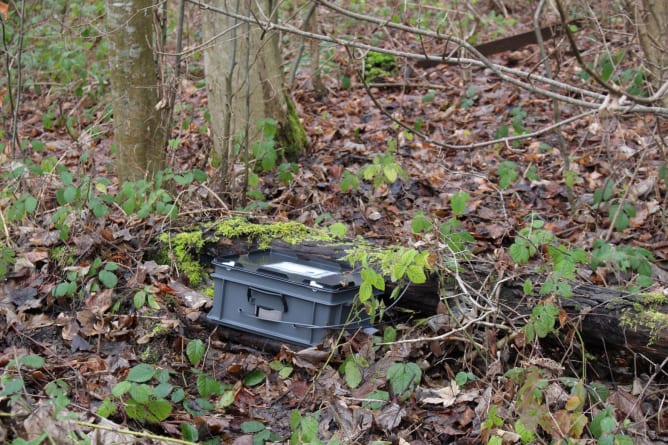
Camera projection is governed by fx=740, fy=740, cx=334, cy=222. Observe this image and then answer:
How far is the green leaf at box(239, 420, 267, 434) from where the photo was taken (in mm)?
3375

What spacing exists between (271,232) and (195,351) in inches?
39.6

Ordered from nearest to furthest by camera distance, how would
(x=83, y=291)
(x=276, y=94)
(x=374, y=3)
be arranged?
(x=83, y=291) → (x=276, y=94) → (x=374, y=3)

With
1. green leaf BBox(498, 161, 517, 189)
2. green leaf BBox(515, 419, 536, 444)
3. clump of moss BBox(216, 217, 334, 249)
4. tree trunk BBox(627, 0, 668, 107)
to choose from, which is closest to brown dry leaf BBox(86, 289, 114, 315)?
clump of moss BBox(216, 217, 334, 249)

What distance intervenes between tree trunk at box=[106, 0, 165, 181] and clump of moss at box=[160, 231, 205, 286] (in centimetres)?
69

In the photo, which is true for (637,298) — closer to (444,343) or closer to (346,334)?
(444,343)

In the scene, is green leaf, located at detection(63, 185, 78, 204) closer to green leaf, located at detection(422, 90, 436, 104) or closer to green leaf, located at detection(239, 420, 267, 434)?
green leaf, located at detection(239, 420, 267, 434)

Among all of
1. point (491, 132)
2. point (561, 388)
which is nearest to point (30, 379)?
point (561, 388)

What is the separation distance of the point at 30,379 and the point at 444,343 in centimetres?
198

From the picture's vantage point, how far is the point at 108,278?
→ 13.6 feet

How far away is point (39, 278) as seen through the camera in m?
4.48

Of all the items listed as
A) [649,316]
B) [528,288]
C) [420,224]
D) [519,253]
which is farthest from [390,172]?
[649,316]

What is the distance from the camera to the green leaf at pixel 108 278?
4.13 m

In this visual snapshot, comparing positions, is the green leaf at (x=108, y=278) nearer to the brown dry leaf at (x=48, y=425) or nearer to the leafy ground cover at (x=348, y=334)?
the leafy ground cover at (x=348, y=334)

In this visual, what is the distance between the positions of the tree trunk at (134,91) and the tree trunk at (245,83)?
2.34 ft
